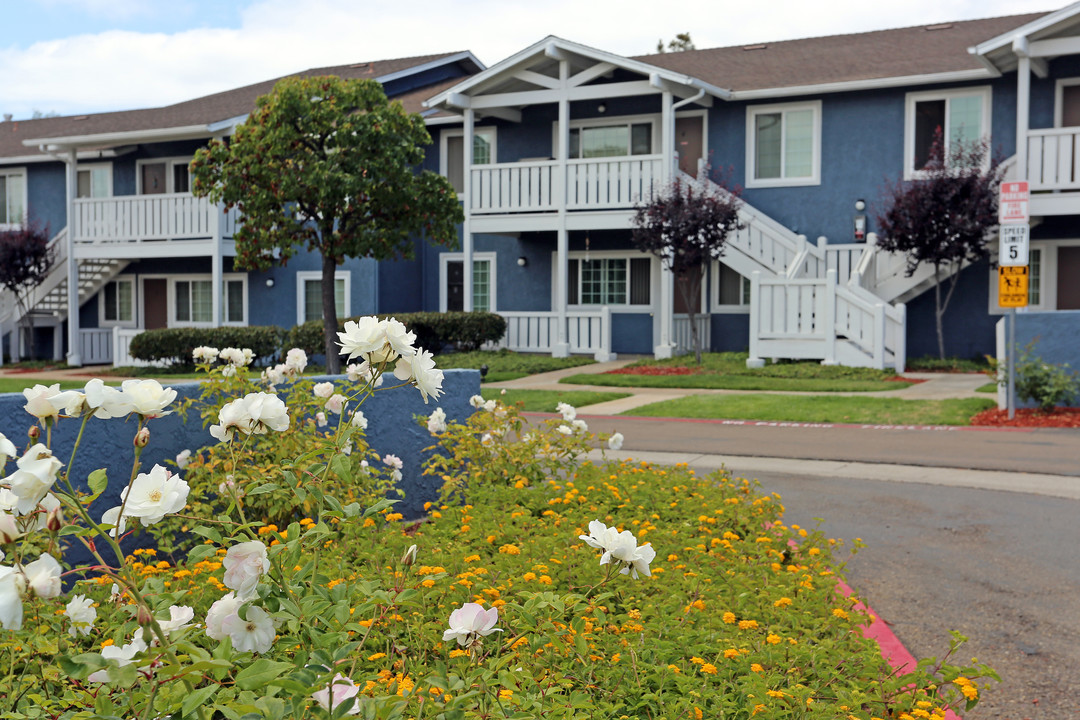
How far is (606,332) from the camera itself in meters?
23.8

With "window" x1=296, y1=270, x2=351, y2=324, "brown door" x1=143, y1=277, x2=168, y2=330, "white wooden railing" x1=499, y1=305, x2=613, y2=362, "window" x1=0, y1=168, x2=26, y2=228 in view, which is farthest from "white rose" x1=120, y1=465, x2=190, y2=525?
"window" x1=0, y1=168, x2=26, y2=228

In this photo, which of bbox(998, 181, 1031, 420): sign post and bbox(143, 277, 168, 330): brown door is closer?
bbox(998, 181, 1031, 420): sign post

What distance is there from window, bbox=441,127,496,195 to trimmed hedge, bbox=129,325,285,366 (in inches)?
244

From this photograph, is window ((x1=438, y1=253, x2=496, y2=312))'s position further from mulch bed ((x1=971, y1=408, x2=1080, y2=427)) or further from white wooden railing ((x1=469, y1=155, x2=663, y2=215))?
mulch bed ((x1=971, y1=408, x2=1080, y2=427))

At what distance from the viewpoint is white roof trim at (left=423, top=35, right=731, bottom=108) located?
73.9 feet

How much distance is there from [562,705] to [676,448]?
9.37 m

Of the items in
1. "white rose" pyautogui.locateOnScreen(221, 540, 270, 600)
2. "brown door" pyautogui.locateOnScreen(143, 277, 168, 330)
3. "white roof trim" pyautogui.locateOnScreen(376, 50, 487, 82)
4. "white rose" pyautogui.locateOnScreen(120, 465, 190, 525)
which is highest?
"white roof trim" pyautogui.locateOnScreen(376, 50, 487, 82)

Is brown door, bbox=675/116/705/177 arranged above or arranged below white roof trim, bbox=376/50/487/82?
below

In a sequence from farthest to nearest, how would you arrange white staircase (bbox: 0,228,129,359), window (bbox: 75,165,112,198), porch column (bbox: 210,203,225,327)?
window (bbox: 75,165,112,198) → white staircase (bbox: 0,228,129,359) → porch column (bbox: 210,203,225,327)

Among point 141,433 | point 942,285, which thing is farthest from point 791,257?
point 141,433

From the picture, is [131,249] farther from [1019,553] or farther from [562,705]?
[562,705]

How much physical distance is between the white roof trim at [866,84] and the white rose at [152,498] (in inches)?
871

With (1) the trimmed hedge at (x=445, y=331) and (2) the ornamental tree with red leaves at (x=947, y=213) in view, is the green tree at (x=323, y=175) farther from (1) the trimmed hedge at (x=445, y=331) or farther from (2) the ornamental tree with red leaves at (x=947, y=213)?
(2) the ornamental tree with red leaves at (x=947, y=213)

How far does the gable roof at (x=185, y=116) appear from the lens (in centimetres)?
2709
